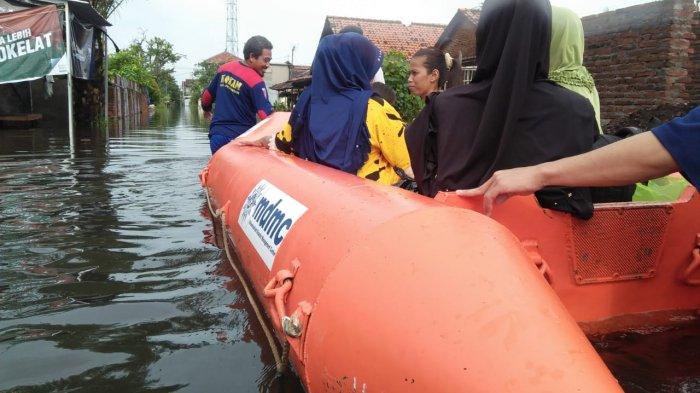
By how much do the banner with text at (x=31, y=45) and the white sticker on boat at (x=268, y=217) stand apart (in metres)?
8.85

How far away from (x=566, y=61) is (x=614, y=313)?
3.86ft

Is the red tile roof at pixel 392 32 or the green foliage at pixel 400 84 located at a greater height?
the red tile roof at pixel 392 32

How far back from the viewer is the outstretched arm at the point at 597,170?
1.33 m

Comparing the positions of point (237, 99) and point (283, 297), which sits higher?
point (237, 99)

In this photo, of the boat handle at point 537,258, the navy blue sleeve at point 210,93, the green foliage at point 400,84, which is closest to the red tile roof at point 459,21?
the green foliage at point 400,84

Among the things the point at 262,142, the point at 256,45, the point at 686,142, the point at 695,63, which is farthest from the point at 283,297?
the point at 695,63

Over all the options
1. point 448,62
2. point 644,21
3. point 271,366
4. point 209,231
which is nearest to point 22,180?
point 209,231

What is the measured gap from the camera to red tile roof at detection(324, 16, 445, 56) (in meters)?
22.6

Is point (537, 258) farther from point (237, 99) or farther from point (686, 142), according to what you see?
point (237, 99)

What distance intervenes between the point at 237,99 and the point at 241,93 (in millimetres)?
91

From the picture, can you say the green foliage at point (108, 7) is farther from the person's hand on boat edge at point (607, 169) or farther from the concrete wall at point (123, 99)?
the person's hand on boat edge at point (607, 169)

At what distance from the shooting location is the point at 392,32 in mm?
23938

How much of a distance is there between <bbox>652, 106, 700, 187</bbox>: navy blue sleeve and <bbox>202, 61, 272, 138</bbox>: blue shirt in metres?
4.17

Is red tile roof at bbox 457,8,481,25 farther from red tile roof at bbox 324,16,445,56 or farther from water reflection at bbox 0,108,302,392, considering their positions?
water reflection at bbox 0,108,302,392
